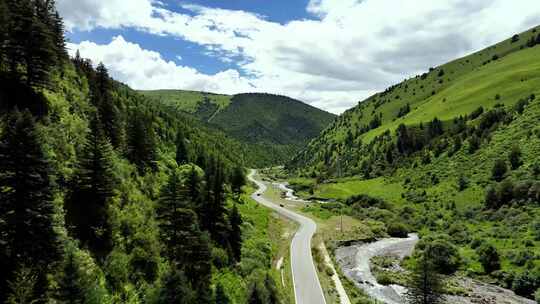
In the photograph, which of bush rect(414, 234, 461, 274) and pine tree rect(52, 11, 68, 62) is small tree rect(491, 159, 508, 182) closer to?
bush rect(414, 234, 461, 274)

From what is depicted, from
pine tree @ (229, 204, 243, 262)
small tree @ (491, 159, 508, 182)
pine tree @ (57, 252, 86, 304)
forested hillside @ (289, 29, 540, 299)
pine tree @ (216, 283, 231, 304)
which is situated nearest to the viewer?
pine tree @ (57, 252, 86, 304)

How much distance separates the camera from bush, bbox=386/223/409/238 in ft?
241

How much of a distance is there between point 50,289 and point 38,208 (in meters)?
5.00

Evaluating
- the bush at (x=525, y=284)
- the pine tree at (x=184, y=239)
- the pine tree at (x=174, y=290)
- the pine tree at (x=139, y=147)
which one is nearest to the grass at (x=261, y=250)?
the pine tree at (x=184, y=239)

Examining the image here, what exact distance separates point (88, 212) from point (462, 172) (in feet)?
280

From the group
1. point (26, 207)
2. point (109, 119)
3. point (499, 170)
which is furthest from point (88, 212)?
point (499, 170)

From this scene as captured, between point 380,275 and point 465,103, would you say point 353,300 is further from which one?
point 465,103

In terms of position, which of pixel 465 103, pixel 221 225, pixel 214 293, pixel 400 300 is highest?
pixel 465 103

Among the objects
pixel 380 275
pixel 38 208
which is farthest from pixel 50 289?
pixel 380 275

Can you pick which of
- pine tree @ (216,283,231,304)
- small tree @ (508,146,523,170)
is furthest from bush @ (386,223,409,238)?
pine tree @ (216,283,231,304)

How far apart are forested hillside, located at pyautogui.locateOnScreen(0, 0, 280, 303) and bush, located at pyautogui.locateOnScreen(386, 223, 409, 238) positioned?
3595 centimetres

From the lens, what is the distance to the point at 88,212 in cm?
2864

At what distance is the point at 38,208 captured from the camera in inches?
829

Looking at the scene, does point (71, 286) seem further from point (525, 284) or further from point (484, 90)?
point (484, 90)
